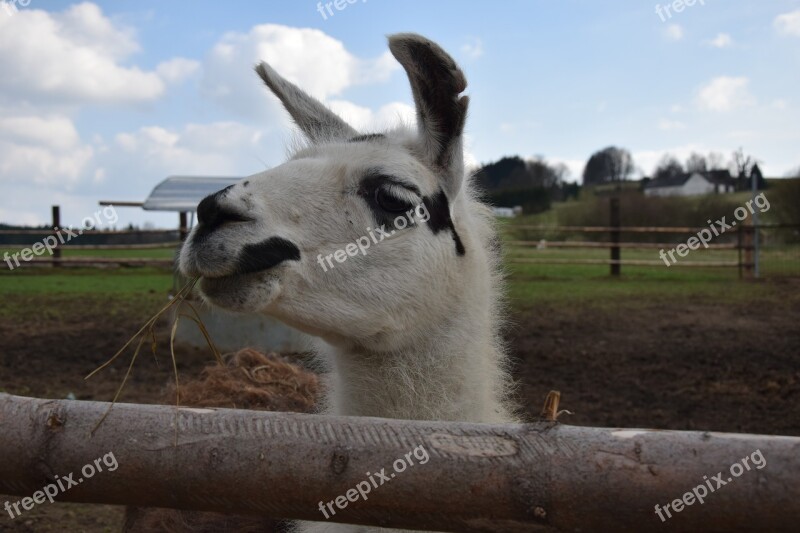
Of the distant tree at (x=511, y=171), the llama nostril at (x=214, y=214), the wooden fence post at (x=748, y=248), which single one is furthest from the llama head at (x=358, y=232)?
the distant tree at (x=511, y=171)

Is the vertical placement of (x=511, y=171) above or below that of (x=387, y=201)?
above

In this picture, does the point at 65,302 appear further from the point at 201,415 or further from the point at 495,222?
the point at 201,415

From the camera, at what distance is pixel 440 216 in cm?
258

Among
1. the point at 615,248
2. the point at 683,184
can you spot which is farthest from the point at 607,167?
the point at 615,248

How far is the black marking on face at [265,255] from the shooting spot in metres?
2.10

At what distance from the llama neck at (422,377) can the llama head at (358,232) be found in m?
0.10

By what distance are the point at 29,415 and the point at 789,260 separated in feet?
74.0

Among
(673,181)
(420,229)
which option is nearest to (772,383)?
(420,229)

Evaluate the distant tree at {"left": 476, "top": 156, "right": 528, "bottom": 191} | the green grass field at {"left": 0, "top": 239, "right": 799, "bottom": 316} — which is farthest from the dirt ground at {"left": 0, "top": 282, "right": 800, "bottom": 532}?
the distant tree at {"left": 476, "top": 156, "right": 528, "bottom": 191}

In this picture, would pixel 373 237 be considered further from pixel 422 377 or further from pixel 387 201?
pixel 422 377

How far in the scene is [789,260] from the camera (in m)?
20.3

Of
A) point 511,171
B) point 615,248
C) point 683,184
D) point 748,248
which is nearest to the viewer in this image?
point 748,248

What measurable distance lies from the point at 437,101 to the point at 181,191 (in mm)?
13607

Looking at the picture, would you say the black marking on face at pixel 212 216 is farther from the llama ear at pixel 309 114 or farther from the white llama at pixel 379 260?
the llama ear at pixel 309 114
